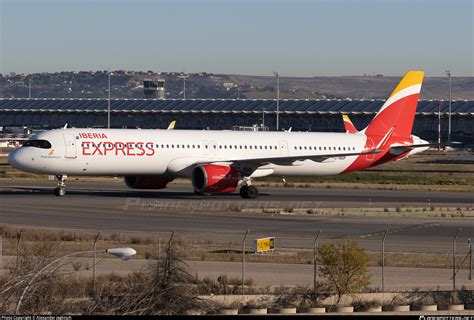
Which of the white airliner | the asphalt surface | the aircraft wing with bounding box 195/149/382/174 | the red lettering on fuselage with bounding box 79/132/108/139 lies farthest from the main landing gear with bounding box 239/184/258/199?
the asphalt surface

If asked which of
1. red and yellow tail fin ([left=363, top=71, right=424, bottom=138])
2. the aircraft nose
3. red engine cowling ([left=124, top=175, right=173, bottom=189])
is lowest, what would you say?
Answer: red engine cowling ([left=124, top=175, right=173, bottom=189])

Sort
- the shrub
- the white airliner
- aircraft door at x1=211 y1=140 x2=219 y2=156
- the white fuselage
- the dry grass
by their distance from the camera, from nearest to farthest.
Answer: the shrub < the dry grass < the white fuselage < the white airliner < aircraft door at x1=211 y1=140 x2=219 y2=156

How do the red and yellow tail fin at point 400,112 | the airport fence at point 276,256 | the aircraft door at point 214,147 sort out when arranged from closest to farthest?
the airport fence at point 276,256
the aircraft door at point 214,147
the red and yellow tail fin at point 400,112

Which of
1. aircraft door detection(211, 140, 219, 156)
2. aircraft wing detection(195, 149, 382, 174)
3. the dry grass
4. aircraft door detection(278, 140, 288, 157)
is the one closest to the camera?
the dry grass

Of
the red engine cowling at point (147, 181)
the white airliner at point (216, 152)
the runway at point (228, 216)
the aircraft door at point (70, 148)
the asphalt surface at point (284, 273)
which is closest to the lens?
the asphalt surface at point (284, 273)

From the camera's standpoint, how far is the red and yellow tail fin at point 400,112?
2886 inches

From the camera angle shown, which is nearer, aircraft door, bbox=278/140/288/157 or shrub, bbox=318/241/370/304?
shrub, bbox=318/241/370/304

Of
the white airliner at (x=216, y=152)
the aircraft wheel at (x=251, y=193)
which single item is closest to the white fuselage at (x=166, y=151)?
the white airliner at (x=216, y=152)

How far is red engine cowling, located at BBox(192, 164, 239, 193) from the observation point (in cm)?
6266

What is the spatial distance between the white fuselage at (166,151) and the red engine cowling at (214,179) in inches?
61.3

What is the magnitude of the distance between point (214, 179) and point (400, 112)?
56.0 ft

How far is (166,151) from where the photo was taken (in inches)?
2530

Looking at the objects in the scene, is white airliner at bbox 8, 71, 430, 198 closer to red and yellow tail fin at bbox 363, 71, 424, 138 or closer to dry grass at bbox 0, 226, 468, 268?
red and yellow tail fin at bbox 363, 71, 424, 138

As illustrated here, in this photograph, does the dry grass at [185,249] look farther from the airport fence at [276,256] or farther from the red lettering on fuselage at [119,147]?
the red lettering on fuselage at [119,147]
